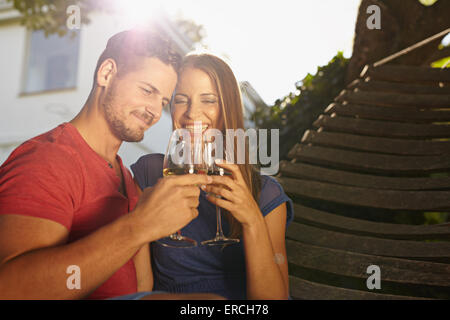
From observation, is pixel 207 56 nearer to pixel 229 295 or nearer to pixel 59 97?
pixel 229 295

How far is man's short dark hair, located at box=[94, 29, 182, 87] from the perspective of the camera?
1.44 m

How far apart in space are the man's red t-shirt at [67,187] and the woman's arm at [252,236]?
0.36 metres

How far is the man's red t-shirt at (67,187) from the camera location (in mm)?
979

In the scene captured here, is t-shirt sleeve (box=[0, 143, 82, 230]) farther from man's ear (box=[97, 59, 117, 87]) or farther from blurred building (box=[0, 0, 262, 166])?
blurred building (box=[0, 0, 262, 166])

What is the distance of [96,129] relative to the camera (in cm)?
137

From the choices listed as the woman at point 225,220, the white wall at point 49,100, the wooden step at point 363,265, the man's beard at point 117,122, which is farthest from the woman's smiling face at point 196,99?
the white wall at point 49,100

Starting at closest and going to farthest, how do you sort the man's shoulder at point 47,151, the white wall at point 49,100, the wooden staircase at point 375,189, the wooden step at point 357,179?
the man's shoulder at point 47,151
the wooden staircase at point 375,189
the wooden step at point 357,179
the white wall at point 49,100

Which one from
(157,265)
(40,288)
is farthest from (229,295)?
(40,288)

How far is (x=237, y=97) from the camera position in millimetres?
1675

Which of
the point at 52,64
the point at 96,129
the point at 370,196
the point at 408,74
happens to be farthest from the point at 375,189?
the point at 52,64

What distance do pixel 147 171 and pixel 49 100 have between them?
189 inches

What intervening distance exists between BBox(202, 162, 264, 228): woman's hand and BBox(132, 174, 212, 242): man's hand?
95 millimetres

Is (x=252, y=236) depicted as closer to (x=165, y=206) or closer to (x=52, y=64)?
(x=165, y=206)

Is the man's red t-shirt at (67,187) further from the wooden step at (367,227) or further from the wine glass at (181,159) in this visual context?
the wooden step at (367,227)
